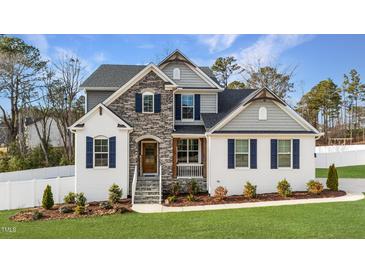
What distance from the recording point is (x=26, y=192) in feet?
29.9

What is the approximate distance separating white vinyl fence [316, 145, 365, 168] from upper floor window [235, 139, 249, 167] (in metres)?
7.74

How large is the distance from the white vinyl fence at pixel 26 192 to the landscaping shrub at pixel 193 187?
5008mm

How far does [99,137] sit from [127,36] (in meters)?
4.40

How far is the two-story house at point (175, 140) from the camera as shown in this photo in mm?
9891

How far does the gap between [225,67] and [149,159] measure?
5254 millimetres

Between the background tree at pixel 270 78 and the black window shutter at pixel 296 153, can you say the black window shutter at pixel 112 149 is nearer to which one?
the background tree at pixel 270 78

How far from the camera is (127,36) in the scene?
722 centimetres

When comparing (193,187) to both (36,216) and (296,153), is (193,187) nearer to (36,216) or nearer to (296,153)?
(296,153)

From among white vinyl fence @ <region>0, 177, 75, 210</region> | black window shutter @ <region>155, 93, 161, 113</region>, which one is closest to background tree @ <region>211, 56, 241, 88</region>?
black window shutter @ <region>155, 93, 161, 113</region>

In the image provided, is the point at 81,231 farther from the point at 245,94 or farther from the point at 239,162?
the point at 245,94

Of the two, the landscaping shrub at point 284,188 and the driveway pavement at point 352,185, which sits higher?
the landscaping shrub at point 284,188

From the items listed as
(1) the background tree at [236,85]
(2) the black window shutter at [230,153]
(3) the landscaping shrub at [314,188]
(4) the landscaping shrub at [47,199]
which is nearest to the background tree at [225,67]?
(1) the background tree at [236,85]

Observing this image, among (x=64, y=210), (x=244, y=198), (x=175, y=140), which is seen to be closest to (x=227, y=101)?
(x=175, y=140)
